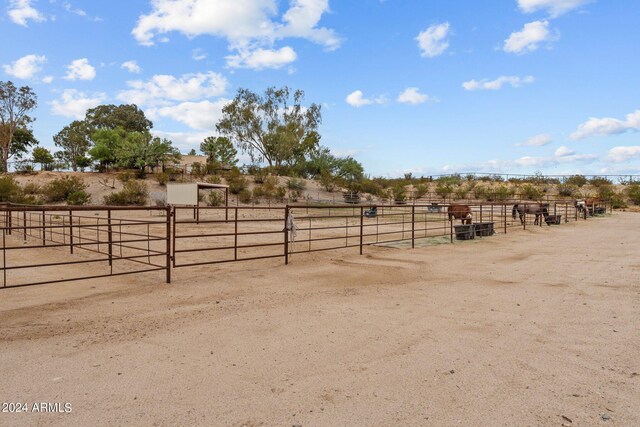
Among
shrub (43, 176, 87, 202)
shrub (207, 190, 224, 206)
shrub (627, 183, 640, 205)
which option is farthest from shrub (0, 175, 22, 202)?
shrub (627, 183, 640, 205)

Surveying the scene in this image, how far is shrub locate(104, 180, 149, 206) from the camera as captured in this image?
3450cm

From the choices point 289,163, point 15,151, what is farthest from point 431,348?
point 15,151

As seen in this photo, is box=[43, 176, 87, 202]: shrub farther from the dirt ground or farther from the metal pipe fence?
the dirt ground

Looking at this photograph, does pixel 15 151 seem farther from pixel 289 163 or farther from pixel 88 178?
pixel 289 163

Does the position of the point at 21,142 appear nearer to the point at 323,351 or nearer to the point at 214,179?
the point at 214,179

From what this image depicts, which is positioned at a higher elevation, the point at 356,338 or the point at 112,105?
the point at 112,105

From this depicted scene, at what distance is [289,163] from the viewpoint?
59344mm

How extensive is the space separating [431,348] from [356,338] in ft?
2.60

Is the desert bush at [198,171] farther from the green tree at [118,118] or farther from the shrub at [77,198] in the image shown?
the green tree at [118,118]

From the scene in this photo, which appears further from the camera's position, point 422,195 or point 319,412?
point 422,195

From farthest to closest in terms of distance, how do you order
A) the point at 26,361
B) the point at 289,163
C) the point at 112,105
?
the point at 112,105, the point at 289,163, the point at 26,361

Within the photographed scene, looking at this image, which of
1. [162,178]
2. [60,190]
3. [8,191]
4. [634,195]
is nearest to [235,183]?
[162,178]

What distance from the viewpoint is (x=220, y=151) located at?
5491 cm

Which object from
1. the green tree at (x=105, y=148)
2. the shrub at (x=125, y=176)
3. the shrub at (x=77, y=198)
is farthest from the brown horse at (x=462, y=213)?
the green tree at (x=105, y=148)
